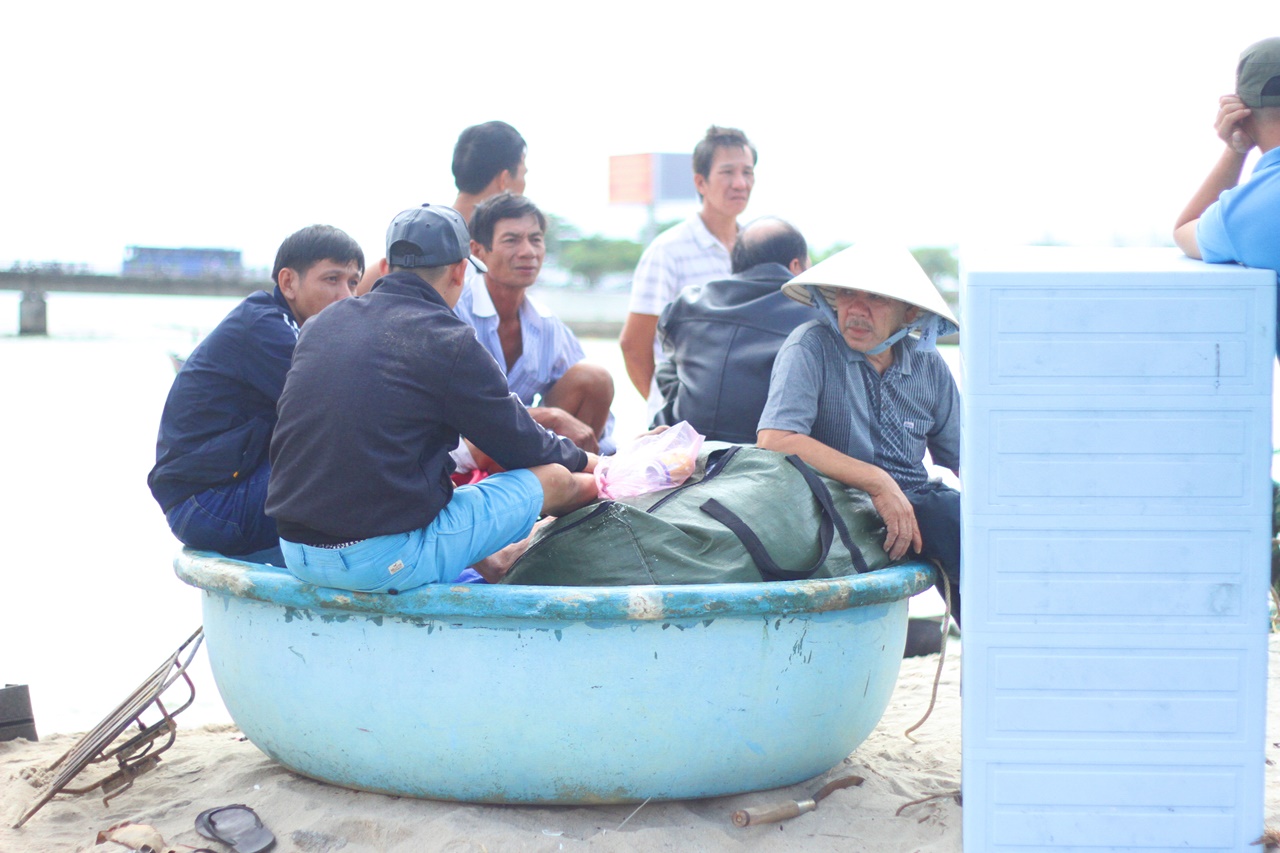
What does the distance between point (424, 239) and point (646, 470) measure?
845mm

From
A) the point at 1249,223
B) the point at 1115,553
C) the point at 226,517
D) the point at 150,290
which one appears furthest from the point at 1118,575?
the point at 150,290

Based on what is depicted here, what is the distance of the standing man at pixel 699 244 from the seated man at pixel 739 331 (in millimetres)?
1107

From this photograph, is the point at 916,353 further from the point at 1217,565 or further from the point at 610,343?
the point at 610,343

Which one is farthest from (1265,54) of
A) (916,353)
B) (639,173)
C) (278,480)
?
(639,173)

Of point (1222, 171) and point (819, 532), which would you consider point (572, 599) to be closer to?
point (819, 532)

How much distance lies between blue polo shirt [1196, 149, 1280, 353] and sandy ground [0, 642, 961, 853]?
1.41 meters

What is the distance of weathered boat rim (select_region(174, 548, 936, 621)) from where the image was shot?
8.64 feet

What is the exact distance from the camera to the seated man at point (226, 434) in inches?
124

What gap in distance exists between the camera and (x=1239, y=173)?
2703 mm

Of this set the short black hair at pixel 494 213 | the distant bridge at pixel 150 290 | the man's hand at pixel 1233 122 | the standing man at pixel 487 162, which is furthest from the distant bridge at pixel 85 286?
the man's hand at pixel 1233 122

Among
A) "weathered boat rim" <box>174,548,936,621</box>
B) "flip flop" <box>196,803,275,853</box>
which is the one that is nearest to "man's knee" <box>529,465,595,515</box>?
"weathered boat rim" <box>174,548,936,621</box>

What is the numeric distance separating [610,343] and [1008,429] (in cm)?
3064

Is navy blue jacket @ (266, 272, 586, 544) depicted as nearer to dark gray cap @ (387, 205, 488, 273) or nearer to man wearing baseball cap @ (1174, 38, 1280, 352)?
dark gray cap @ (387, 205, 488, 273)

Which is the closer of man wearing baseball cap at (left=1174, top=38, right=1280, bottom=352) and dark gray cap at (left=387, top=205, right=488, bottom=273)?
man wearing baseball cap at (left=1174, top=38, right=1280, bottom=352)
